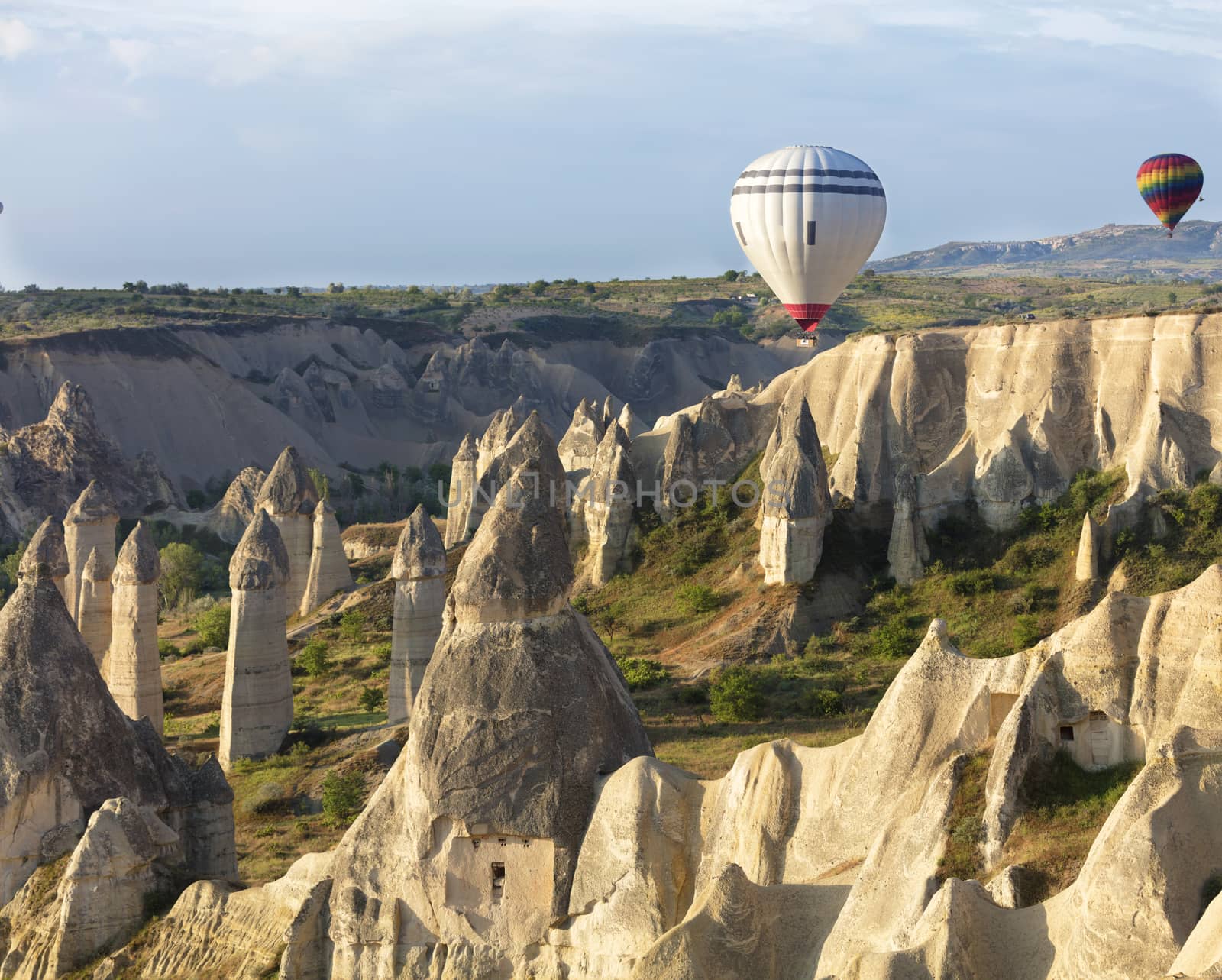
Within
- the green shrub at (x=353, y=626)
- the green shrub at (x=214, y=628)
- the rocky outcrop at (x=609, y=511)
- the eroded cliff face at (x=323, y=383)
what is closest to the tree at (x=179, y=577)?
the green shrub at (x=214, y=628)

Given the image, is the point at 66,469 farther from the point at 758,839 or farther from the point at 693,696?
the point at 758,839

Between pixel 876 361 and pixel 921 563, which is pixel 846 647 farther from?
pixel 876 361

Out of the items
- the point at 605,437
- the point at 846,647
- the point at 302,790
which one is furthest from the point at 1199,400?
the point at 302,790

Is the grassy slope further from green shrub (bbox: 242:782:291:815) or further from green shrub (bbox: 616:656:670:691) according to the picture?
green shrub (bbox: 242:782:291:815)

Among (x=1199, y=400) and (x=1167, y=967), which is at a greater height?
(x=1199, y=400)

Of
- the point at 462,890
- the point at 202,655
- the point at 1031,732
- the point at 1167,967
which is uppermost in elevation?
the point at 1031,732

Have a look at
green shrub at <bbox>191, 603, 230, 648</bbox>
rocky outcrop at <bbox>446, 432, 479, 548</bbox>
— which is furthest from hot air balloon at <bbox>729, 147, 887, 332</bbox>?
green shrub at <bbox>191, 603, 230, 648</bbox>
